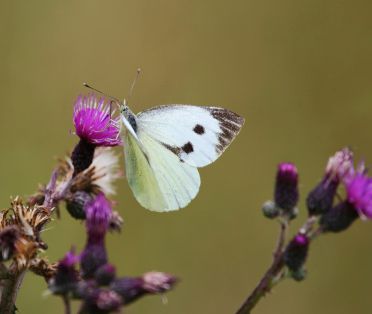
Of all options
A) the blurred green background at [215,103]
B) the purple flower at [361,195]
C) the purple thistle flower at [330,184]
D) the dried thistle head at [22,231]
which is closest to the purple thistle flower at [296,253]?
the purple thistle flower at [330,184]

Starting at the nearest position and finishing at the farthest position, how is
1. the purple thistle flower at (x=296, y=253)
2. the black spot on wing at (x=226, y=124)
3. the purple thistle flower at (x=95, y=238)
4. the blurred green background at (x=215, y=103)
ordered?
the purple thistle flower at (x=95, y=238)
the purple thistle flower at (x=296, y=253)
the black spot on wing at (x=226, y=124)
the blurred green background at (x=215, y=103)

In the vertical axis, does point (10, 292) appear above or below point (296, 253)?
below

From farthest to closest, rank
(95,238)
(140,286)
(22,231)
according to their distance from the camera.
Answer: (22,231) → (95,238) → (140,286)

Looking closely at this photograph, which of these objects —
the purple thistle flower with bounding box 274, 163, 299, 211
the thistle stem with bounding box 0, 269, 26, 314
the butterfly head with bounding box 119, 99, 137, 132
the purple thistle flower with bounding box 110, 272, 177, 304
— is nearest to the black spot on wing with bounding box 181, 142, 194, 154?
the butterfly head with bounding box 119, 99, 137, 132

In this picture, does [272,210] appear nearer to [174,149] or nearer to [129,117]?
[174,149]

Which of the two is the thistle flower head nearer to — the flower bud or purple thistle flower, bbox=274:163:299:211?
purple thistle flower, bbox=274:163:299:211

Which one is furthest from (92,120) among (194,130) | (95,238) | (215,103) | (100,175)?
(215,103)

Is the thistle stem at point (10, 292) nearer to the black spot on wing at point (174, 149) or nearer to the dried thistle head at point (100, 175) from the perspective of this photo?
the dried thistle head at point (100, 175)
